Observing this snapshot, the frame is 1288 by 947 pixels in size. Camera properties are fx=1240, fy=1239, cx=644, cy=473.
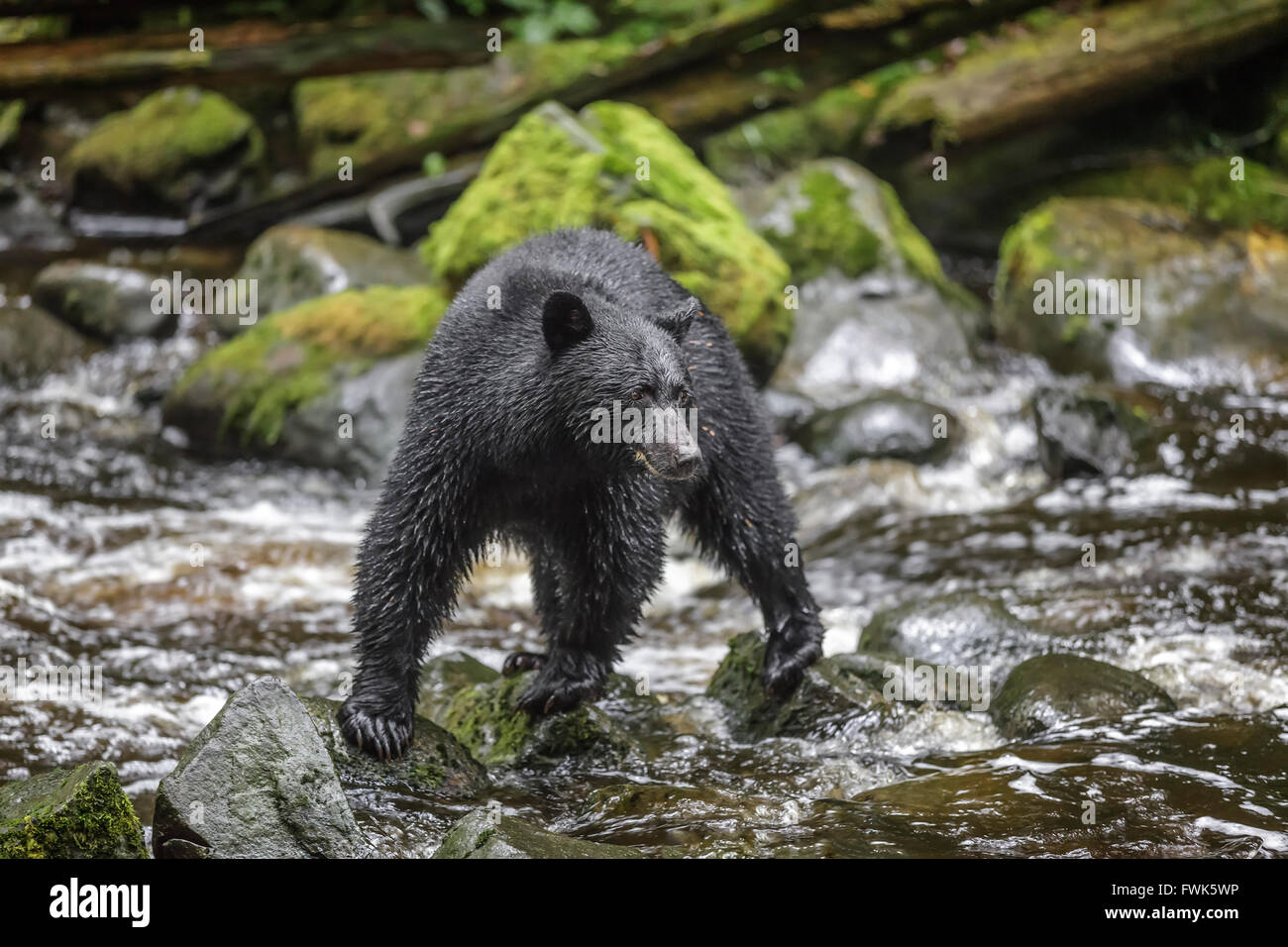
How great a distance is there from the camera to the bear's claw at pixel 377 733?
17.7ft

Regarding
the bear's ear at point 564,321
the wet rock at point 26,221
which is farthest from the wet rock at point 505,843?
the wet rock at point 26,221

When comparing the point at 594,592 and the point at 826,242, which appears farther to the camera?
the point at 826,242

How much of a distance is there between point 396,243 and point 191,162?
3504 millimetres

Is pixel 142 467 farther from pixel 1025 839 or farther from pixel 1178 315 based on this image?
pixel 1178 315

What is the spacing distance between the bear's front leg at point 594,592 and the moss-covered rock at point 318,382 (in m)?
5.02

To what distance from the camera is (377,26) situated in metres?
17.3

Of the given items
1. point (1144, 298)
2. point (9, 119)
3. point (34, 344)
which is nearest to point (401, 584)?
point (34, 344)

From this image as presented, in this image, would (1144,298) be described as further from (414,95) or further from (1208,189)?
(414,95)

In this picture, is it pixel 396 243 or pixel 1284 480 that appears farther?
pixel 396 243

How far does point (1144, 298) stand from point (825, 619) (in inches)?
277

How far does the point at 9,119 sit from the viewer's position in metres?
17.0

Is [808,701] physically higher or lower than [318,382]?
lower

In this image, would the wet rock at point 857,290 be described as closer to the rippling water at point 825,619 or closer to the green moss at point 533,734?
the rippling water at point 825,619
